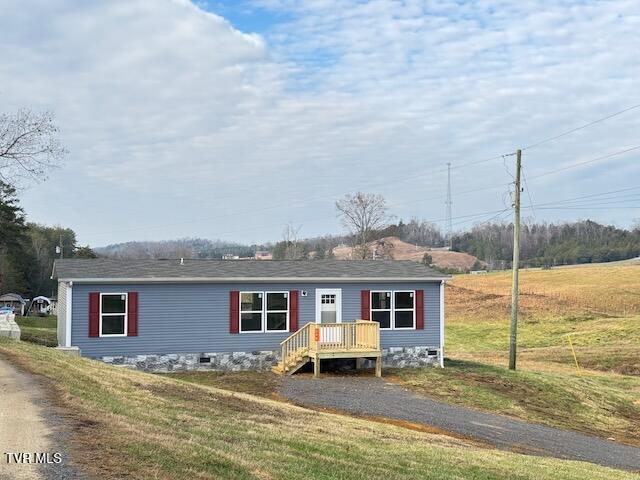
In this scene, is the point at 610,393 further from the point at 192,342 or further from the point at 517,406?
the point at 192,342

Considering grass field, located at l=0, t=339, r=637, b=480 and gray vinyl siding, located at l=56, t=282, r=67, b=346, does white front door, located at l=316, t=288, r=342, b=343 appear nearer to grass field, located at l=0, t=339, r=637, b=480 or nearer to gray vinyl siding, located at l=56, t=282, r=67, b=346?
gray vinyl siding, located at l=56, t=282, r=67, b=346

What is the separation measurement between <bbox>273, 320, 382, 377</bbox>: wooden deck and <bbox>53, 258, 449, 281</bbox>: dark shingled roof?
5.70 feet

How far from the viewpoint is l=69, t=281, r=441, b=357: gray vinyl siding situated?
19250 mm

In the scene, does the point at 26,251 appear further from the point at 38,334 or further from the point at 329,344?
the point at 329,344

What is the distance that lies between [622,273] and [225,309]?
54.8 meters

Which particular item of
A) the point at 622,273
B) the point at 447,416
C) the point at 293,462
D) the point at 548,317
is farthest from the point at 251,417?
the point at 622,273

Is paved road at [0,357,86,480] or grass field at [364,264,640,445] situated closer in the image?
paved road at [0,357,86,480]

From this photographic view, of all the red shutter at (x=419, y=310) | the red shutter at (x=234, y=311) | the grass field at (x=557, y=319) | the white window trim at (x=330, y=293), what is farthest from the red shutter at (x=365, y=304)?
the grass field at (x=557, y=319)

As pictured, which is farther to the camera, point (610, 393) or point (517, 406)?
point (610, 393)

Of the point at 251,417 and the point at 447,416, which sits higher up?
the point at 251,417

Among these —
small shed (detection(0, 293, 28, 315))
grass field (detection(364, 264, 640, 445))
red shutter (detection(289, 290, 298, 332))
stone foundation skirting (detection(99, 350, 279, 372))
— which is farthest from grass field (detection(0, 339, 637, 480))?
small shed (detection(0, 293, 28, 315))

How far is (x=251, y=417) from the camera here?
36.2 feet

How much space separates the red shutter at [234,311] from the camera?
20.5 meters

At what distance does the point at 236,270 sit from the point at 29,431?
14.2 m
